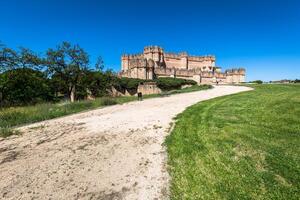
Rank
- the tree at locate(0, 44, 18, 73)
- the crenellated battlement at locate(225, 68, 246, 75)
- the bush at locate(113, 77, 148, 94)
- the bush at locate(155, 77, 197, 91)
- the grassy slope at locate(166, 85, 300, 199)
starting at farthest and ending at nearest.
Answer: the crenellated battlement at locate(225, 68, 246, 75) < the bush at locate(155, 77, 197, 91) < the bush at locate(113, 77, 148, 94) < the tree at locate(0, 44, 18, 73) < the grassy slope at locate(166, 85, 300, 199)

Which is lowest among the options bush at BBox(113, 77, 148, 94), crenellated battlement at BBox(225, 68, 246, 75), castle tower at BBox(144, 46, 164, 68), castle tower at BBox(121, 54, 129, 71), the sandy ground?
the sandy ground

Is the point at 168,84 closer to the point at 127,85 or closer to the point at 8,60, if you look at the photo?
the point at 127,85

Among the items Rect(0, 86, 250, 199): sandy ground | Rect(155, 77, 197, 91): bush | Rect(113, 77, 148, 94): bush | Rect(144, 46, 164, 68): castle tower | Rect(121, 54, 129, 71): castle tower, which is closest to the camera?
Rect(0, 86, 250, 199): sandy ground

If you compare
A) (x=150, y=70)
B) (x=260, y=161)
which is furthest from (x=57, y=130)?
(x=150, y=70)

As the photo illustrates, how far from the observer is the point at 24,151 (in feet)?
18.5

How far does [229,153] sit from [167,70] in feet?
170

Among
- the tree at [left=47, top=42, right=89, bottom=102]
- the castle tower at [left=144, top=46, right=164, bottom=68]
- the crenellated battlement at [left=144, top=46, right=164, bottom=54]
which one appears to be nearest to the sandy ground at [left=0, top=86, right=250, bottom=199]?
the tree at [left=47, top=42, right=89, bottom=102]

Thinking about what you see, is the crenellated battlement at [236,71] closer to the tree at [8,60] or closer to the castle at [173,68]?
the castle at [173,68]

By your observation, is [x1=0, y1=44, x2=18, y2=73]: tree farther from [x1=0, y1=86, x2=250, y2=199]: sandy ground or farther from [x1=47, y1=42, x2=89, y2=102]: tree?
[x1=0, y1=86, x2=250, y2=199]: sandy ground

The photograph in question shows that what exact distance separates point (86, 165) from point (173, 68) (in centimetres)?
5357

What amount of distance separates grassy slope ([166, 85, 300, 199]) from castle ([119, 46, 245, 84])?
44300mm

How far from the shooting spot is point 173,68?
56.3m

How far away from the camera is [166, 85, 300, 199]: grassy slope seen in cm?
326

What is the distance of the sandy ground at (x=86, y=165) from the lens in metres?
3.53
